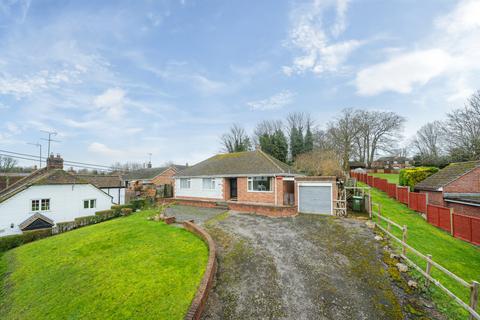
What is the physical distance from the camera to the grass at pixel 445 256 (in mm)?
5535

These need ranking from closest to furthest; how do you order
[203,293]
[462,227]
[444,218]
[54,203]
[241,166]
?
[203,293]
[462,227]
[444,218]
[241,166]
[54,203]

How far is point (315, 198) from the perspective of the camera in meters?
13.9

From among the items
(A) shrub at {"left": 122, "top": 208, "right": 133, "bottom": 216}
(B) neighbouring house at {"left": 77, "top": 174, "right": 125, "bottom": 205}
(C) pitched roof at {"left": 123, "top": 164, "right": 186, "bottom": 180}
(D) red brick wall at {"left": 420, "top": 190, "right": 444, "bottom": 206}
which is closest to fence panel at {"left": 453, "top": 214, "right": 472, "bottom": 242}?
(D) red brick wall at {"left": 420, "top": 190, "right": 444, "bottom": 206}

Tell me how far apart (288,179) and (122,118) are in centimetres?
1938

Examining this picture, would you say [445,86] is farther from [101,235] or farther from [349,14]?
[101,235]

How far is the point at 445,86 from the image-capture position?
1688cm

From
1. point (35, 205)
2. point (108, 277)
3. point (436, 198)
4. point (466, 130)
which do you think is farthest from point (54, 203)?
point (466, 130)

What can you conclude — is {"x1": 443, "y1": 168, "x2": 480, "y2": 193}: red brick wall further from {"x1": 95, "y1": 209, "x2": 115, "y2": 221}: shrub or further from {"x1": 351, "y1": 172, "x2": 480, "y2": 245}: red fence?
{"x1": 95, "y1": 209, "x2": 115, "y2": 221}: shrub

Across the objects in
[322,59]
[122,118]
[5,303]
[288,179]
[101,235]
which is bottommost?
[5,303]

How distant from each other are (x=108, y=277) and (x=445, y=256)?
13606mm

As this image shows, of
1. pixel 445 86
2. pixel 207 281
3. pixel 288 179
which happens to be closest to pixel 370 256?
pixel 207 281

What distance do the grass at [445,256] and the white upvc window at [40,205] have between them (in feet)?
90.5

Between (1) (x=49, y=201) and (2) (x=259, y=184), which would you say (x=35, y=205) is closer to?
(1) (x=49, y=201)

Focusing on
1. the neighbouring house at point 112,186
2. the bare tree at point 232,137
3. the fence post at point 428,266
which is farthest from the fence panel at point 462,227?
the bare tree at point 232,137
